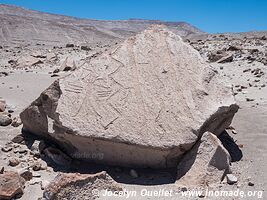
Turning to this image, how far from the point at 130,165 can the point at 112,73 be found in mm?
1099

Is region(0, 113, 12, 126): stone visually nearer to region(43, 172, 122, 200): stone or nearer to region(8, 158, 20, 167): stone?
region(8, 158, 20, 167): stone

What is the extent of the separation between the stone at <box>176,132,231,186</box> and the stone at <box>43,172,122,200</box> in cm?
75

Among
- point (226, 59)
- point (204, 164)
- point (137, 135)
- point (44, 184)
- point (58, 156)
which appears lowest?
point (44, 184)

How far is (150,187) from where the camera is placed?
4078mm

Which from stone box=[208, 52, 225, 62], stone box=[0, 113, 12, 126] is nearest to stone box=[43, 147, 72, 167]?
stone box=[0, 113, 12, 126]

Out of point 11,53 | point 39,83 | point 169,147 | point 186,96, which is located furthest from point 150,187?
point 11,53

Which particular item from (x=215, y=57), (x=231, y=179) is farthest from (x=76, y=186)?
(x=215, y=57)

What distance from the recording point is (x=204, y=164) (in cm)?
419

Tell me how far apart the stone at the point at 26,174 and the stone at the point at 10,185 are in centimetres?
21

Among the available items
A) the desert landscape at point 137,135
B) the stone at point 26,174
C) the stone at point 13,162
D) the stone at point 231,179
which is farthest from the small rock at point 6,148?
the stone at point 231,179

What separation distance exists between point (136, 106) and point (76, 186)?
4.04ft

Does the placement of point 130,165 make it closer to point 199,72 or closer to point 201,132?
point 201,132

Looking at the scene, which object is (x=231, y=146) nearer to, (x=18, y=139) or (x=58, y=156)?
(x=58, y=156)

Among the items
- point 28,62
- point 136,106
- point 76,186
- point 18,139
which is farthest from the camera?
point 28,62
